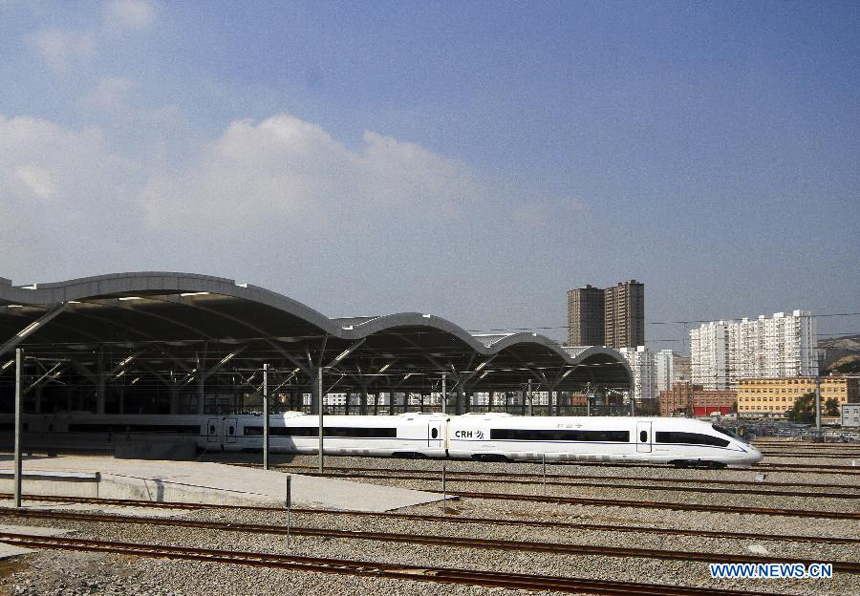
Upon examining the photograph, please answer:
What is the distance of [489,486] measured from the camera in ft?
87.1

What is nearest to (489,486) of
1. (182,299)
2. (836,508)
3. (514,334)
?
(836,508)

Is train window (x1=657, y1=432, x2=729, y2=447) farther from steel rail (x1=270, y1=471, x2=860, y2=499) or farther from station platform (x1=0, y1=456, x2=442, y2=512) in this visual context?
station platform (x1=0, y1=456, x2=442, y2=512)

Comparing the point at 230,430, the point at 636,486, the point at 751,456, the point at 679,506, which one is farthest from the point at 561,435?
the point at 230,430

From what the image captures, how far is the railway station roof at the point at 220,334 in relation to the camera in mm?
35656

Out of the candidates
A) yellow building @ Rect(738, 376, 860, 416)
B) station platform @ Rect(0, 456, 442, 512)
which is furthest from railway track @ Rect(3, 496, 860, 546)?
yellow building @ Rect(738, 376, 860, 416)

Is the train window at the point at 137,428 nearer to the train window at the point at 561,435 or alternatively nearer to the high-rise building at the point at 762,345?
the train window at the point at 561,435

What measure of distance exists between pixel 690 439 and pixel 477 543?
63.1ft

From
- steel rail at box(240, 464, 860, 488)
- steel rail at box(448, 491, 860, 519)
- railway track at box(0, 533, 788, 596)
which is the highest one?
railway track at box(0, 533, 788, 596)

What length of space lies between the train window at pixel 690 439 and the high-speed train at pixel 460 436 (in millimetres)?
38

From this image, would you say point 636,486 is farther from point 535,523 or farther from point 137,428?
point 137,428

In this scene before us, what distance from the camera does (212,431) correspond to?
142 ft

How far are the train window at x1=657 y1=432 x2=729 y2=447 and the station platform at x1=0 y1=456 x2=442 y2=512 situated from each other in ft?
42.2

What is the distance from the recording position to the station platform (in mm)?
22781

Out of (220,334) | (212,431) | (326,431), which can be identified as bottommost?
(212,431)
